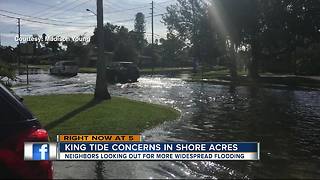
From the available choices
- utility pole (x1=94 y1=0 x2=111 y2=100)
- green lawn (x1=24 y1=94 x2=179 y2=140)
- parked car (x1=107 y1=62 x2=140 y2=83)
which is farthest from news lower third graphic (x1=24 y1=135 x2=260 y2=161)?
→ parked car (x1=107 y1=62 x2=140 y2=83)

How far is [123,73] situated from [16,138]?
119 feet

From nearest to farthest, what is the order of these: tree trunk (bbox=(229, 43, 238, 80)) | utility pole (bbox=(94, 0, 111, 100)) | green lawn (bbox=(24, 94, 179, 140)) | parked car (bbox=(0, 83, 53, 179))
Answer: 1. parked car (bbox=(0, 83, 53, 179))
2. green lawn (bbox=(24, 94, 179, 140))
3. utility pole (bbox=(94, 0, 111, 100))
4. tree trunk (bbox=(229, 43, 238, 80))

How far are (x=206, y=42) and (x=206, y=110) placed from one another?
30273mm

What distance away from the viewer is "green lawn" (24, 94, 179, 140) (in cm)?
1196

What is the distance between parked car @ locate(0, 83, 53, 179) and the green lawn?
6229 mm

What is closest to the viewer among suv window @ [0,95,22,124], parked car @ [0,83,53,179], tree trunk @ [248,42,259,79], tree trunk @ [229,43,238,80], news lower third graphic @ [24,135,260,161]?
parked car @ [0,83,53,179]

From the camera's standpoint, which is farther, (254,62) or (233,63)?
(254,62)

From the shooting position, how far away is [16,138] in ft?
14.6

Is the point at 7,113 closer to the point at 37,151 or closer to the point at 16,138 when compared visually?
the point at 16,138

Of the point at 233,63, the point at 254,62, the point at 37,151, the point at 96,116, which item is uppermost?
the point at 254,62

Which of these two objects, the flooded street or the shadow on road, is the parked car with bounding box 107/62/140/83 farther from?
the shadow on road

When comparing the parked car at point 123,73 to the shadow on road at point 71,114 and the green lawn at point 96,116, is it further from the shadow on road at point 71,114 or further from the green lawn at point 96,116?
the green lawn at point 96,116

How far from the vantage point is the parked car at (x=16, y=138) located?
440cm

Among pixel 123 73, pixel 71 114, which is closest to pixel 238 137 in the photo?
pixel 71 114
